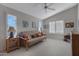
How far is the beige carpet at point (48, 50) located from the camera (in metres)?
2.35

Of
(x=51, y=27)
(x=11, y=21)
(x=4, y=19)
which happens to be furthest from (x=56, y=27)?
(x=4, y=19)

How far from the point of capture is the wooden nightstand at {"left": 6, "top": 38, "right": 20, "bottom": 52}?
7.62ft

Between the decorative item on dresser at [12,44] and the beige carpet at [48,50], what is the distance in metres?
0.10

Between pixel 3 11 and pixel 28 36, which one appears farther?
pixel 28 36

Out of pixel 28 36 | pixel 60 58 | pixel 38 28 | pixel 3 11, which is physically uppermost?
pixel 3 11

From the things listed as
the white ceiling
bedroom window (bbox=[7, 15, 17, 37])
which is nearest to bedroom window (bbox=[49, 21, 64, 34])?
the white ceiling

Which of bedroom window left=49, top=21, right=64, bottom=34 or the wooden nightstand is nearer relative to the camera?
the wooden nightstand

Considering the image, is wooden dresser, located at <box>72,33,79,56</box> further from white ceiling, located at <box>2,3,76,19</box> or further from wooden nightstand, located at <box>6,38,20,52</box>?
wooden nightstand, located at <box>6,38,20,52</box>

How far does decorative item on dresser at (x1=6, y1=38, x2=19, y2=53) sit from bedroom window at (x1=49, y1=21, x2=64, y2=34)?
3.10 ft

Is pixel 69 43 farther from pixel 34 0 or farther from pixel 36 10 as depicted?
pixel 34 0

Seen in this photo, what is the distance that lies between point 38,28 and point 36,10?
0.47 metres

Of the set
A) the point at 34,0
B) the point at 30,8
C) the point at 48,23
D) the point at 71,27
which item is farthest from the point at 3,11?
the point at 71,27

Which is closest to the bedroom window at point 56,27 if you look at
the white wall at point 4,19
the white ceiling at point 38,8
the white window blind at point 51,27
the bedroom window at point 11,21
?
the white window blind at point 51,27

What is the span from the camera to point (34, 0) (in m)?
2.40
